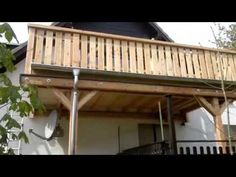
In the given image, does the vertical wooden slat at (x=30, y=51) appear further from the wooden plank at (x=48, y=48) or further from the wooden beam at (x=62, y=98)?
the wooden beam at (x=62, y=98)

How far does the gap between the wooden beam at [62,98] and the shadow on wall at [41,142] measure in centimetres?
203

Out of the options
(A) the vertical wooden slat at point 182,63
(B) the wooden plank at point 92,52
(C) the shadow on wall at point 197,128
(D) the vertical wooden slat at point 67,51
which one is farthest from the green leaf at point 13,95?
(C) the shadow on wall at point 197,128

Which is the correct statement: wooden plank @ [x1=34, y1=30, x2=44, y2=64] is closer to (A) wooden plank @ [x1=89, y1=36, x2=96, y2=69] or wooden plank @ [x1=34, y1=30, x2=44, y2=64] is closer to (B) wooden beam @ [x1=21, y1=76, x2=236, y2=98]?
(B) wooden beam @ [x1=21, y1=76, x2=236, y2=98]

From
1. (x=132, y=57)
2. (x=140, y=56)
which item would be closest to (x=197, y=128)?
(x=140, y=56)

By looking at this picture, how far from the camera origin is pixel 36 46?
7.10 m

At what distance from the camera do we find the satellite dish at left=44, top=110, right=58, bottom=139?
26.3 ft

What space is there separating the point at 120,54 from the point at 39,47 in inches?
77.0

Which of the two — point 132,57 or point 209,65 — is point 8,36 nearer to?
point 132,57

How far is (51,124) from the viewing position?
8.17m

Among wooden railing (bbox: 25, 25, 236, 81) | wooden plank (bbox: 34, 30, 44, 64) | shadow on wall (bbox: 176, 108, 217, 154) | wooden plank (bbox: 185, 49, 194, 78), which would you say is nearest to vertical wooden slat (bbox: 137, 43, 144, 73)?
wooden railing (bbox: 25, 25, 236, 81)
